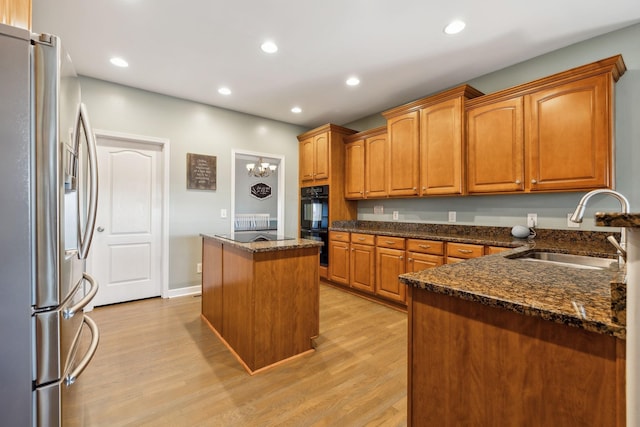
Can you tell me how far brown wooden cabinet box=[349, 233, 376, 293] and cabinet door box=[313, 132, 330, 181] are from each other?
3.75ft

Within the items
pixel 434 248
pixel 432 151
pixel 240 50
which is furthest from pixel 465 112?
pixel 240 50

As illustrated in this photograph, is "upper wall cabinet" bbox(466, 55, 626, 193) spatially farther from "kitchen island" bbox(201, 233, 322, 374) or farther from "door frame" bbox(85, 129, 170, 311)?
"door frame" bbox(85, 129, 170, 311)

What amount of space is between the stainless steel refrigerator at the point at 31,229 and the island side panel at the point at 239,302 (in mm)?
1147

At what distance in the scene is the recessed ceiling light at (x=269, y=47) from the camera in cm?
254

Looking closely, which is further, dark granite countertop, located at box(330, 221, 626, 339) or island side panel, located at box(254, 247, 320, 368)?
island side panel, located at box(254, 247, 320, 368)

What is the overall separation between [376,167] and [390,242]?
1.15m

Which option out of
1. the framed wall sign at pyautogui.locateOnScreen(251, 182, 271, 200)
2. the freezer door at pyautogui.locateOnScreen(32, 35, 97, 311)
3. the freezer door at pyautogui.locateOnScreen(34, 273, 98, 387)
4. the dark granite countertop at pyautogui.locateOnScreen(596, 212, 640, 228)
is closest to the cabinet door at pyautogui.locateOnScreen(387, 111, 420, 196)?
the dark granite countertop at pyautogui.locateOnScreen(596, 212, 640, 228)

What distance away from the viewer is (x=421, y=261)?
3.02 m

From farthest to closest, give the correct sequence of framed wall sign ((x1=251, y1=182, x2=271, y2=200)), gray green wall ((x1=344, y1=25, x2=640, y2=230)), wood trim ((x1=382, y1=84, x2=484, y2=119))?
1. framed wall sign ((x1=251, y1=182, x2=271, y2=200))
2. wood trim ((x1=382, y1=84, x2=484, y2=119))
3. gray green wall ((x1=344, y1=25, x2=640, y2=230))

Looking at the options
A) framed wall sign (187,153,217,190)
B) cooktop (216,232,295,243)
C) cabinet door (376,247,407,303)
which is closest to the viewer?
cooktop (216,232,295,243)

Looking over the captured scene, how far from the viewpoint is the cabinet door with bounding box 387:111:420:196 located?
11.0 feet

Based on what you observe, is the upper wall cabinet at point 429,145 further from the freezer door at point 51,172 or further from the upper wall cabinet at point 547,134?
the freezer door at point 51,172

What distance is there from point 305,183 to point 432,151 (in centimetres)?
222

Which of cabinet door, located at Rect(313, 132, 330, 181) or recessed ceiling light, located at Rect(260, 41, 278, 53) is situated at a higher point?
recessed ceiling light, located at Rect(260, 41, 278, 53)
